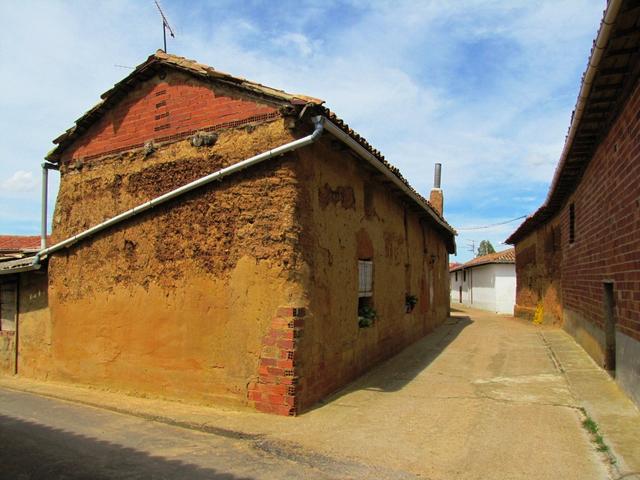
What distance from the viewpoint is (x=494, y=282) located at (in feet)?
100

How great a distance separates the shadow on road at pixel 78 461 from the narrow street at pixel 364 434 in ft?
0.04

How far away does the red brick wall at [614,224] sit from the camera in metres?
5.73

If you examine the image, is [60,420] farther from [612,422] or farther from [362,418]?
[612,422]

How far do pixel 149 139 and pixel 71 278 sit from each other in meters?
2.68

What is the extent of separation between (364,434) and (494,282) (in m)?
27.2

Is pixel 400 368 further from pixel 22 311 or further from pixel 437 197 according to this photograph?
pixel 437 197

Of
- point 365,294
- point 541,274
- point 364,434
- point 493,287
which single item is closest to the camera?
point 364,434

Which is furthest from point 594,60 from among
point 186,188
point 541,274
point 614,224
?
point 541,274

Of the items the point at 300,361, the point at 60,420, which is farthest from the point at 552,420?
the point at 60,420

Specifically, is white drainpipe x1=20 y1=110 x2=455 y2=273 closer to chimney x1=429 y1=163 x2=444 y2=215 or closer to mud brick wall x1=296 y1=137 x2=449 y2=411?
mud brick wall x1=296 y1=137 x2=449 y2=411

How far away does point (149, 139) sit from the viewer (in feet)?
25.5

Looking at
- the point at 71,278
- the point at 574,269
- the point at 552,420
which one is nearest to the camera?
the point at 552,420

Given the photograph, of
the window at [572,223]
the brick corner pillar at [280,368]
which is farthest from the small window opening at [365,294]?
the window at [572,223]

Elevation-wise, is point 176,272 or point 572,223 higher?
point 572,223
